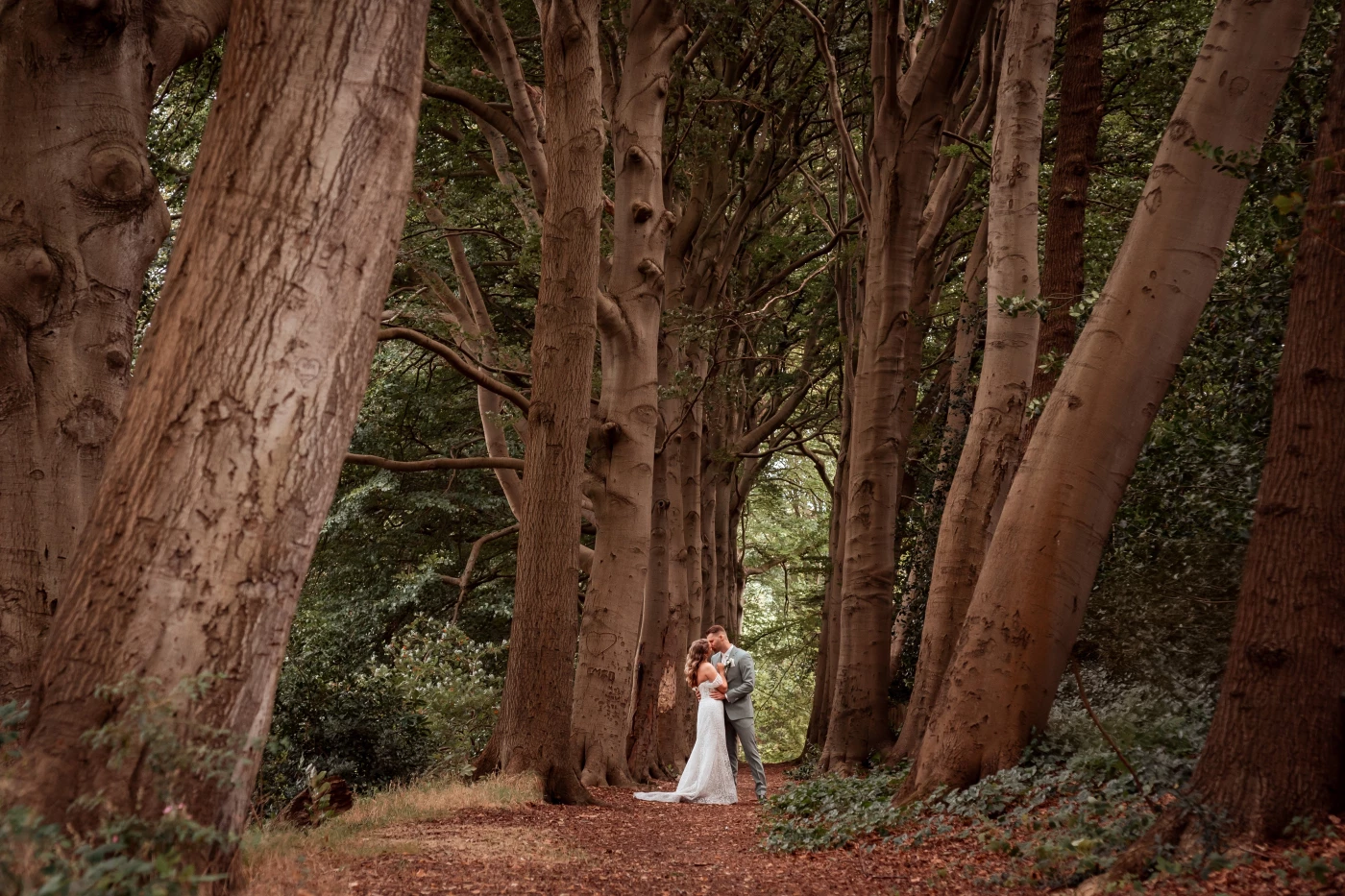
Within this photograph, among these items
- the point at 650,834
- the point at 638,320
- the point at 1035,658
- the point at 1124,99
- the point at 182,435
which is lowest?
the point at 650,834

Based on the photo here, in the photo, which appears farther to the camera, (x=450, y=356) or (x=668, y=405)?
(x=668, y=405)

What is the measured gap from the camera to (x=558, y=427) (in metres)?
9.80

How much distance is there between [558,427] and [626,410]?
196cm

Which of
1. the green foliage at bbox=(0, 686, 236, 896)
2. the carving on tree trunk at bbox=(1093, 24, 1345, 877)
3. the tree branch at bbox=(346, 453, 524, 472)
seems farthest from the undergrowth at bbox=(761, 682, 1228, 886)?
the tree branch at bbox=(346, 453, 524, 472)

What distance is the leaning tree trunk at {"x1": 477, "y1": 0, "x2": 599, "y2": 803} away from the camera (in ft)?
30.9

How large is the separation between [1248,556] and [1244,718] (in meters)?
0.74

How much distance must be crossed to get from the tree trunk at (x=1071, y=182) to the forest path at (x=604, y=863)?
4270mm

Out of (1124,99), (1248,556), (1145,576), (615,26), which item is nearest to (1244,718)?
(1248,556)

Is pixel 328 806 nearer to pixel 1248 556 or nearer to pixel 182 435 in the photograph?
pixel 182 435

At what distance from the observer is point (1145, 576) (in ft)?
26.6

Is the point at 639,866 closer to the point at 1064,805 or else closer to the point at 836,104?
the point at 1064,805

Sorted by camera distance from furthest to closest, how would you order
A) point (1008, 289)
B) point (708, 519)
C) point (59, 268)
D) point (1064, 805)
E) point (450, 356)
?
point (708, 519) → point (450, 356) → point (1008, 289) → point (59, 268) → point (1064, 805)

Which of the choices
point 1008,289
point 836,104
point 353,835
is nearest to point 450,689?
point 353,835

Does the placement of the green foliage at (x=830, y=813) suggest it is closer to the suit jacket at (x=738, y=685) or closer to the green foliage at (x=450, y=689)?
the suit jacket at (x=738, y=685)
